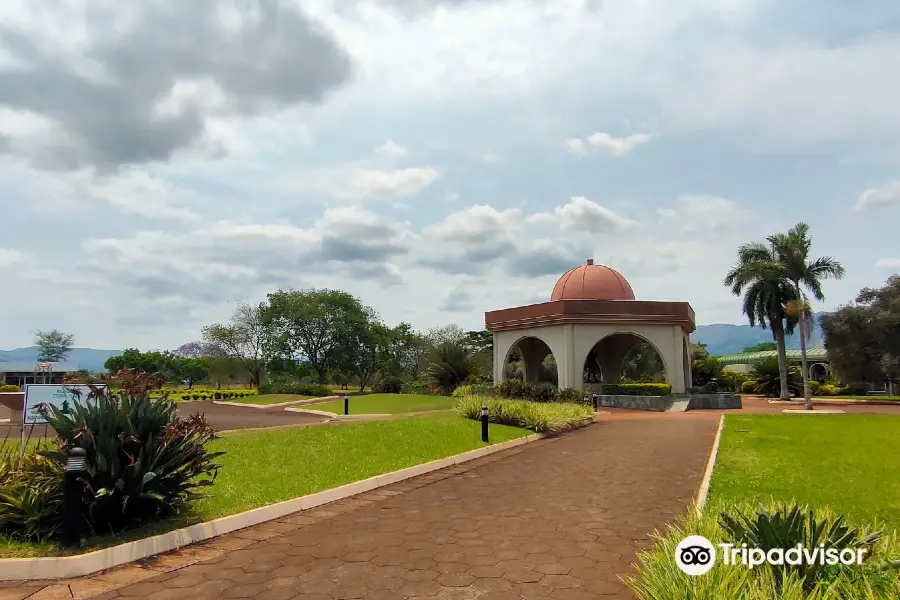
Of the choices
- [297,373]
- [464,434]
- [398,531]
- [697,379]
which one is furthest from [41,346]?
[398,531]

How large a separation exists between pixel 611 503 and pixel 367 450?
16.5ft

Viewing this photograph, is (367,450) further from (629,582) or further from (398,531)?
(629,582)

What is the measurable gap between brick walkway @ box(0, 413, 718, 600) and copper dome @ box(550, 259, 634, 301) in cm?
2180

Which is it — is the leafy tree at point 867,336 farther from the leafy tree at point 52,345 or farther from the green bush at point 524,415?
the leafy tree at point 52,345

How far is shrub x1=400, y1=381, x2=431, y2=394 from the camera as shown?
1451 inches

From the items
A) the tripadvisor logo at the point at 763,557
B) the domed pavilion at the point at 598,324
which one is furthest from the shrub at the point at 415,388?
the tripadvisor logo at the point at 763,557

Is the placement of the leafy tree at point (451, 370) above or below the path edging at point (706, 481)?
above

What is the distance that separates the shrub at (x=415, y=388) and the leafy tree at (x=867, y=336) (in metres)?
26.0

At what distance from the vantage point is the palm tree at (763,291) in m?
33.2

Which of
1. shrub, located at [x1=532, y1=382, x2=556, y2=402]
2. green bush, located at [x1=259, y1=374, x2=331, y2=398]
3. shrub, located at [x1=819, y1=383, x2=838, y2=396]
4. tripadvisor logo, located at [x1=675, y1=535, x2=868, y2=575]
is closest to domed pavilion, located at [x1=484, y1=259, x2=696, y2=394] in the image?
shrub, located at [x1=532, y1=382, x2=556, y2=402]

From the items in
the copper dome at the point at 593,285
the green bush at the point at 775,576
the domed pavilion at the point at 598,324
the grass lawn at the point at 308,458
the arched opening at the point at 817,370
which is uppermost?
the copper dome at the point at 593,285

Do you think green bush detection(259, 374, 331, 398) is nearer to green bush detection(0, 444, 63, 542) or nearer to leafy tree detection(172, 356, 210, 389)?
green bush detection(0, 444, 63, 542)

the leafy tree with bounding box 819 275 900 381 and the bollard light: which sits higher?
the leafy tree with bounding box 819 275 900 381

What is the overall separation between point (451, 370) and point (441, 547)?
92.6 ft
